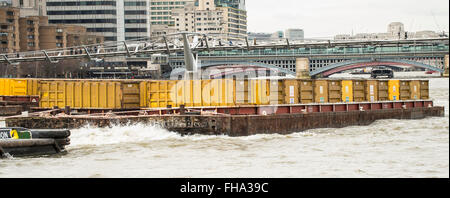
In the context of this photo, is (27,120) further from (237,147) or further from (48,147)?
(237,147)

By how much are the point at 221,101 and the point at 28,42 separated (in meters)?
117

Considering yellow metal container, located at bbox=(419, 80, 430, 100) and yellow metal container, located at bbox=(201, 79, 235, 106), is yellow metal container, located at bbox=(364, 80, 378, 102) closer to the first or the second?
yellow metal container, located at bbox=(419, 80, 430, 100)

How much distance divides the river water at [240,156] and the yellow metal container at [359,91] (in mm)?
5960

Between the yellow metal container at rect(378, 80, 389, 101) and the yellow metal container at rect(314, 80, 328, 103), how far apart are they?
657 centimetres

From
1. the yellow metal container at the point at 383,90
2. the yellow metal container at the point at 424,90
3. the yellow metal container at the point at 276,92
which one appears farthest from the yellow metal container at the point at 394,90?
the yellow metal container at the point at 276,92

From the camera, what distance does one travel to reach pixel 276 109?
35156mm

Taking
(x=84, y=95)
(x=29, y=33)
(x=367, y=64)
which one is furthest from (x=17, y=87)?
(x=29, y=33)

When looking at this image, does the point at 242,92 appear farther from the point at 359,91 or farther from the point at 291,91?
the point at 359,91

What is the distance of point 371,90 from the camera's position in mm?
43062

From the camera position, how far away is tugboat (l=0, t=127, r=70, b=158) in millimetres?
23734

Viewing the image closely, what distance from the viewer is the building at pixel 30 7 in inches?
6319

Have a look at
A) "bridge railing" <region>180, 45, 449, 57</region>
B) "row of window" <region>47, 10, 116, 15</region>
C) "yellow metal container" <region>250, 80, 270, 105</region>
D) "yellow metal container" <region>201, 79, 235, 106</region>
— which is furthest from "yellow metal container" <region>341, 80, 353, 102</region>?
"row of window" <region>47, 10, 116, 15</region>

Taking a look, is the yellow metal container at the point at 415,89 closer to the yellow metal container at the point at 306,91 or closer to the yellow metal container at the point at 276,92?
the yellow metal container at the point at 306,91

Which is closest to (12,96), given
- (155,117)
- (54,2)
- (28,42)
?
(155,117)
